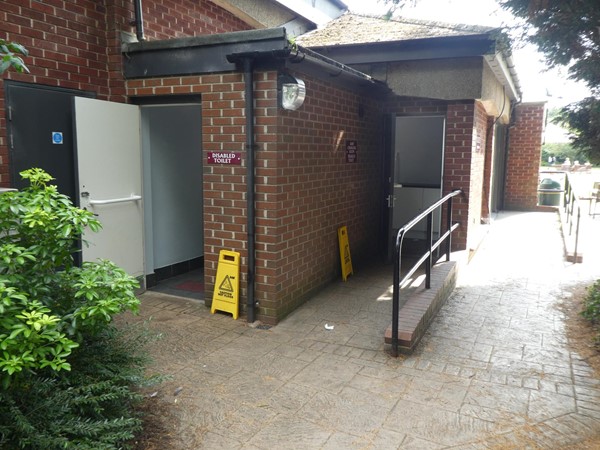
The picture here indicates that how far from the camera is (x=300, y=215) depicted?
5.47m

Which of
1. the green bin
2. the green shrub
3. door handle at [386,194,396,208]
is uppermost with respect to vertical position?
door handle at [386,194,396,208]

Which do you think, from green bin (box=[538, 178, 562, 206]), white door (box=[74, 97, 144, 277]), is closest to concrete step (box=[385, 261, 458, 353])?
white door (box=[74, 97, 144, 277])

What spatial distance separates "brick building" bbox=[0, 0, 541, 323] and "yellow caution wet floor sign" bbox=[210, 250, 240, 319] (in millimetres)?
93

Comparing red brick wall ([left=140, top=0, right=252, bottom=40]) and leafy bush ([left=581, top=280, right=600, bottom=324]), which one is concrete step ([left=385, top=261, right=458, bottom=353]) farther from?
red brick wall ([left=140, top=0, right=252, bottom=40])

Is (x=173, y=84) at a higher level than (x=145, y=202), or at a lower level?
higher

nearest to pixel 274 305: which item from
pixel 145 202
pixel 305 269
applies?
pixel 305 269

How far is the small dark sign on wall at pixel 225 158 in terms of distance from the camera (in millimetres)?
5059

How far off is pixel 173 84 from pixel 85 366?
328 centimetres

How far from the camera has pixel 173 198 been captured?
6551mm

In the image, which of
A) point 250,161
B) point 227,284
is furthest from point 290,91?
point 227,284

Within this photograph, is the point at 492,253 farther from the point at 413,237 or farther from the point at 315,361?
the point at 315,361

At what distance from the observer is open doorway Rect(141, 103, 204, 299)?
6027mm

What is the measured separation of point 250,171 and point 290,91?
0.84 m

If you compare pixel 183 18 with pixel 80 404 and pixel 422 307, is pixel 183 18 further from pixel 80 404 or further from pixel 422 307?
pixel 80 404
